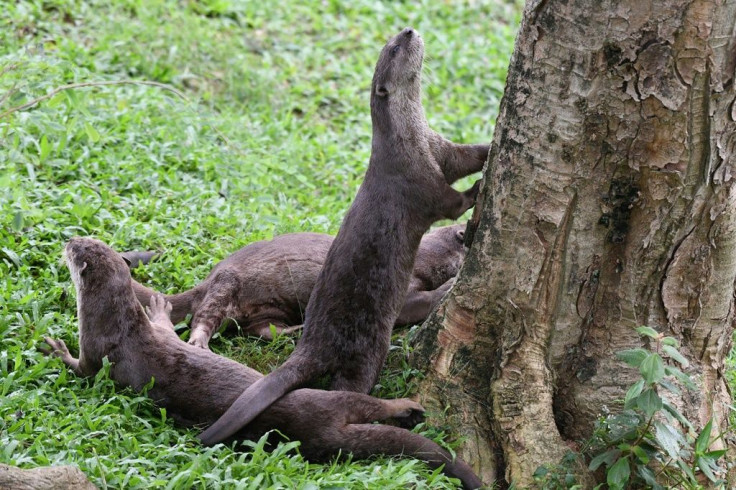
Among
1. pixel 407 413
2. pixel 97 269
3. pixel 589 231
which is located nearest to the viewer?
pixel 589 231

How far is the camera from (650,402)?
11.8ft

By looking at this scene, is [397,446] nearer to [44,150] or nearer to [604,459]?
[604,459]

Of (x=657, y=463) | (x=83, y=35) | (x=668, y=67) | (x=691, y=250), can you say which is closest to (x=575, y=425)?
(x=657, y=463)

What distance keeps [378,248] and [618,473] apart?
175cm

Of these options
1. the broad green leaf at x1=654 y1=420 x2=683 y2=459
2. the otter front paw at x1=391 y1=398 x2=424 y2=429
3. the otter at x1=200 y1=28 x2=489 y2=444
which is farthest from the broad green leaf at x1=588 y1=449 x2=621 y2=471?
the otter at x1=200 y1=28 x2=489 y2=444

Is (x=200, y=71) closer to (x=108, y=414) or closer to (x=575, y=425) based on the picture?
(x=108, y=414)

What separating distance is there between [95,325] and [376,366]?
56.5 inches

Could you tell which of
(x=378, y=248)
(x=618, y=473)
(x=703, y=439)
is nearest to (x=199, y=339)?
(x=378, y=248)

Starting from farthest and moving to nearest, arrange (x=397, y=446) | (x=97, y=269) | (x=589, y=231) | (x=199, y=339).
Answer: (x=199, y=339) < (x=97, y=269) < (x=397, y=446) < (x=589, y=231)

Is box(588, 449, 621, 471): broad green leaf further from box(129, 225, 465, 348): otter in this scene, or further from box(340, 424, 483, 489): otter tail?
box(129, 225, 465, 348): otter

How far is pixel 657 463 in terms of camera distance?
3.93m

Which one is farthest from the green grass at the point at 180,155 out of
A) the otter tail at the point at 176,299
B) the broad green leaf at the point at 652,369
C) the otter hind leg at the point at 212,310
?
the broad green leaf at the point at 652,369

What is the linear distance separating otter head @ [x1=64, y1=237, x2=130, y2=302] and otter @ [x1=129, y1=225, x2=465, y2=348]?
327 millimetres

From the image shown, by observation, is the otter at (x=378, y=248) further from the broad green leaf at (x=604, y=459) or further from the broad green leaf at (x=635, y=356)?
the broad green leaf at (x=635, y=356)
